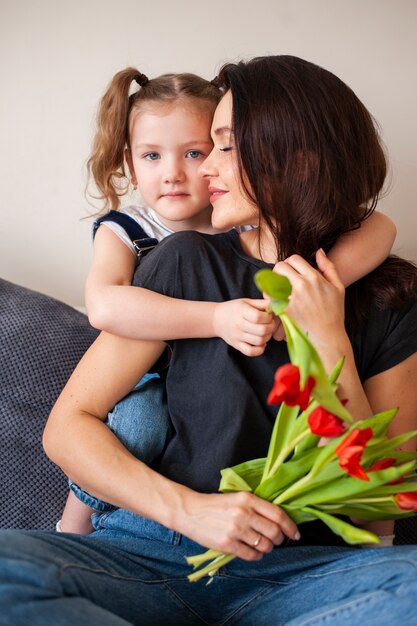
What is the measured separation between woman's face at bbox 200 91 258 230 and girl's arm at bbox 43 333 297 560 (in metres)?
0.28

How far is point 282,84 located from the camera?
1.56 m

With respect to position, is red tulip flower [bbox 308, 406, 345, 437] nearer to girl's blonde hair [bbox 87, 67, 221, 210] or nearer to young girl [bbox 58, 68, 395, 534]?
young girl [bbox 58, 68, 395, 534]

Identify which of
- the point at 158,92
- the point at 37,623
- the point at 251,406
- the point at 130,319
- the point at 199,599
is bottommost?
the point at 199,599

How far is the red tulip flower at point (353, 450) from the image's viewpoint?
1.06m

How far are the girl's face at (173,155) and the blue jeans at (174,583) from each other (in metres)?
0.75

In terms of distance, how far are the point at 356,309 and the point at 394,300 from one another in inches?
3.0

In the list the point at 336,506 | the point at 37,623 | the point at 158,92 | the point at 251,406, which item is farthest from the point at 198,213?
the point at 37,623

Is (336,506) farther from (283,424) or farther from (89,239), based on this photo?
(89,239)

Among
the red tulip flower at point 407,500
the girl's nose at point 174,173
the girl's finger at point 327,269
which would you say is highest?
the girl's nose at point 174,173

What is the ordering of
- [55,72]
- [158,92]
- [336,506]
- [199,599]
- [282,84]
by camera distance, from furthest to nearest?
[55,72], [158,92], [282,84], [199,599], [336,506]

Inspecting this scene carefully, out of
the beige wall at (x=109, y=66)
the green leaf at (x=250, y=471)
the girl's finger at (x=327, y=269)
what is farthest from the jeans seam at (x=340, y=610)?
the beige wall at (x=109, y=66)

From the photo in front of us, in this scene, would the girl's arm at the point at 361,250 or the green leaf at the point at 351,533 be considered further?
the girl's arm at the point at 361,250

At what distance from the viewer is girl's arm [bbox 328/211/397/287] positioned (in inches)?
62.2

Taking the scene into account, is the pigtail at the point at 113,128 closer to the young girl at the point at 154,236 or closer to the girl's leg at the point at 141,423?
the young girl at the point at 154,236
